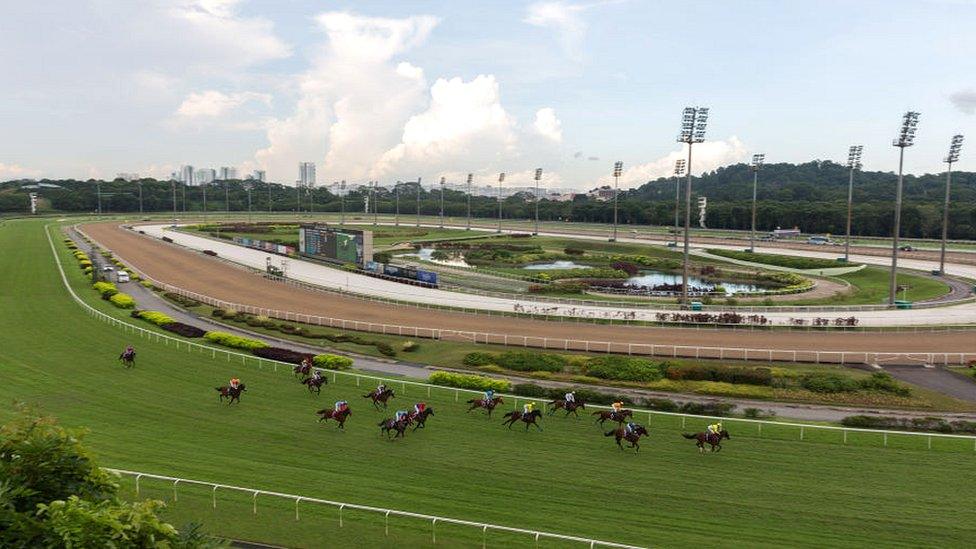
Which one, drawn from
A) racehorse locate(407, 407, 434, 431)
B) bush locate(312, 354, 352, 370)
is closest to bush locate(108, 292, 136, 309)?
bush locate(312, 354, 352, 370)

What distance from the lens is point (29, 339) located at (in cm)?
3216

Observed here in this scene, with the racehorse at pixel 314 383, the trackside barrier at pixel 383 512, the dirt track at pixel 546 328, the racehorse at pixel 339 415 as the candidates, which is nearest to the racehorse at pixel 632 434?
the trackside barrier at pixel 383 512

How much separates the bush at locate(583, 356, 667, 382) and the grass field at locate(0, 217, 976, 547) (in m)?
6.46

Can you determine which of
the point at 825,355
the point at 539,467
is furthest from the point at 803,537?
the point at 825,355

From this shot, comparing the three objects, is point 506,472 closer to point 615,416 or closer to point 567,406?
point 615,416

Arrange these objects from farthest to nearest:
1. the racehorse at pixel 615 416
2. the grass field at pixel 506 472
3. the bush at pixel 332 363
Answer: the bush at pixel 332 363, the racehorse at pixel 615 416, the grass field at pixel 506 472

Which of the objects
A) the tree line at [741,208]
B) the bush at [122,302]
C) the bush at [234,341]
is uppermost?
the tree line at [741,208]

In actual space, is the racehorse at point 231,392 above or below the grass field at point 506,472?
above

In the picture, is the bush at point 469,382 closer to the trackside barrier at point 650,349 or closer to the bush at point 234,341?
the trackside barrier at point 650,349

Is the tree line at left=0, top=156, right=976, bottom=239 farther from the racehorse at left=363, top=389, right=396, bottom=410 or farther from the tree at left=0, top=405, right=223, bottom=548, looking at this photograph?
the tree at left=0, top=405, right=223, bottom=548

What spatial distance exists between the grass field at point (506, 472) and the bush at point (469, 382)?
5.44 feet

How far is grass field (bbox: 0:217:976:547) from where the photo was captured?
46.3 ft

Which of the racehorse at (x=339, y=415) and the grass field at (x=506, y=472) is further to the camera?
the racehorse at (x=339, y=415)

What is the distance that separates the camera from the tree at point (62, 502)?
7254mm
